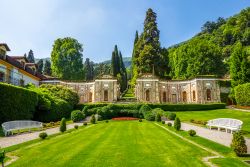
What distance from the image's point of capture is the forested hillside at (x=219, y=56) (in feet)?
146

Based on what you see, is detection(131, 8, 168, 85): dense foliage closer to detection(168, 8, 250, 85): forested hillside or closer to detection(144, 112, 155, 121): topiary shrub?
detection(168, 8, 250, 85): forested hillside

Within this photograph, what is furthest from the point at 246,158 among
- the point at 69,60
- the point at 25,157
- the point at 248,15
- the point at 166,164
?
the point at 248,15

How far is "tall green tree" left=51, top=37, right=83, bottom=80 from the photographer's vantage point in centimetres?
5794

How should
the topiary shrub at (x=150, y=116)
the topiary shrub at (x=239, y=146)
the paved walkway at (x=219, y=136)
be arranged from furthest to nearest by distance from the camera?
the topiary shrub at (x=150, y=116), the paved walkway at (x=219, y=136), the topiary shrub at (x=239, y=146)

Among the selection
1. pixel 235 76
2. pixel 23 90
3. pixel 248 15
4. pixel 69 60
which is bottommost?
pixel 23 90

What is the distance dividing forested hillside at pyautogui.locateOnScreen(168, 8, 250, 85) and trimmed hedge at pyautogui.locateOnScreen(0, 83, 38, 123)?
36644 millimetres

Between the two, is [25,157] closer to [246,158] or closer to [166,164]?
[166,164]

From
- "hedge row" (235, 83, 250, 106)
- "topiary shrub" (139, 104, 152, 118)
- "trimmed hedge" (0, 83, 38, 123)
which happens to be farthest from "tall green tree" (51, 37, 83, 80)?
"hedge row" (235, 83, 250, 106)

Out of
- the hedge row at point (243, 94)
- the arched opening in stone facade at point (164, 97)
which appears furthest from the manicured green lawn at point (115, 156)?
the arched opening in stone facade at point (164, 97)

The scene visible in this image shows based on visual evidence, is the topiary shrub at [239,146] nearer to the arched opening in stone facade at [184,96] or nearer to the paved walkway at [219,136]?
the paved walkway at [219,136]

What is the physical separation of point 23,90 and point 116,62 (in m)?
55.3

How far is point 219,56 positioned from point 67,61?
3753cm

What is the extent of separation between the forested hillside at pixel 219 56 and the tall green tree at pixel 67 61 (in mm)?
→ 26583

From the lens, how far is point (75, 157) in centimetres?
931
